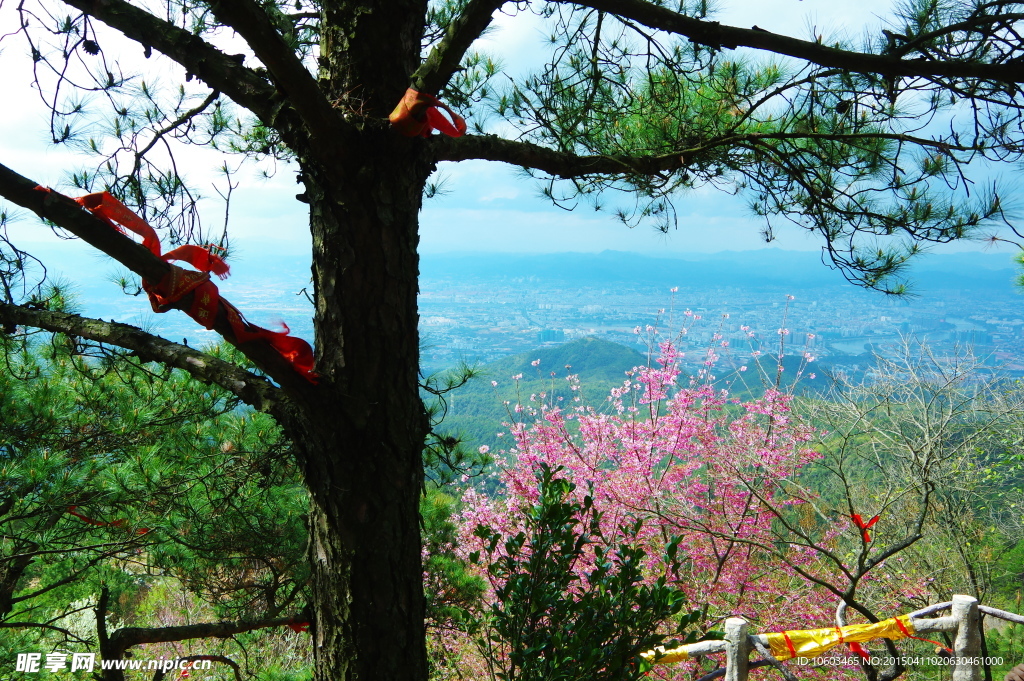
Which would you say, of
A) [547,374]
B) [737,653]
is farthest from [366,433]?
[547,374]

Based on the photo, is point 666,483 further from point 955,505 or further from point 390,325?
point 390,325

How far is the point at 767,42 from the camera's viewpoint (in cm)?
122

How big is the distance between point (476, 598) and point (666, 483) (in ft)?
5.02

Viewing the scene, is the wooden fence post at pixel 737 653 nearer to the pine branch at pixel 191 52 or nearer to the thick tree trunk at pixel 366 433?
the thick tree trunk at pixel 366 433

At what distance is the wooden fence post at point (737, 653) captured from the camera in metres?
2.03

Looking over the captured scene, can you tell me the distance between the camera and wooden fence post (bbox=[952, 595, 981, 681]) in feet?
7.05

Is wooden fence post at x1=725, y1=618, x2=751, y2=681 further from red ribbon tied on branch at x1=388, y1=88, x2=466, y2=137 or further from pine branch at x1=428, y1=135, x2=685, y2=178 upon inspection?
red ribbon tied on branch at x1=388, y1=88, x2=466, y2=137

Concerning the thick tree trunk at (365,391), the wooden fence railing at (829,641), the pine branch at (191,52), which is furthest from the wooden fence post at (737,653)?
the pine branch at (191,52)

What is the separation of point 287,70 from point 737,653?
208cm

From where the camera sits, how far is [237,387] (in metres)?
1.09

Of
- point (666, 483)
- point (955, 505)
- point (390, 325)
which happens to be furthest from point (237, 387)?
point (955, 505)

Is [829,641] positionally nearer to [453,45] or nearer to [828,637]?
[828,637]

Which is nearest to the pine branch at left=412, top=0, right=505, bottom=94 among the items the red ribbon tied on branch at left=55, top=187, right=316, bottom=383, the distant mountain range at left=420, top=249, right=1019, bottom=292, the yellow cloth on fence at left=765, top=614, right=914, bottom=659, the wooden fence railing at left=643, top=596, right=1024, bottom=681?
the red ribbon tied on branch at left=55, top=187, right=316, bottom=383

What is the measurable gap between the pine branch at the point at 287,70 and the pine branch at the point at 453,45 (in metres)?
0.20
